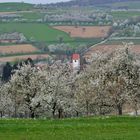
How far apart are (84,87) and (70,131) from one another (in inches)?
1597

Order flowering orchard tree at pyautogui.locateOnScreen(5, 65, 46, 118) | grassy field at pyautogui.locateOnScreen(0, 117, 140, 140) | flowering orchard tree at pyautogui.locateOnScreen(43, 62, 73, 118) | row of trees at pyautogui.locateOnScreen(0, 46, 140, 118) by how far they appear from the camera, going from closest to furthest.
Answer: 1. grassy field at pyautogui.locateOnScreen(0, 117, 140, 140)
2. row of trees at pyautogui.locateOnScreen(0, 46, 140, 118)
3. flowering orchard tree at pyautogui.locateOnScreen(5, 65, 46, 118)
4. flowering orchard tree at pyautogui.locateOnScreen(43, 62, 73, 118)

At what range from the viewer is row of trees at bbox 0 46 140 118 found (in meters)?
61.1

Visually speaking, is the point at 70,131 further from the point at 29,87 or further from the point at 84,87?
the point at 84,87

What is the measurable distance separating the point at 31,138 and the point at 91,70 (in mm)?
38337

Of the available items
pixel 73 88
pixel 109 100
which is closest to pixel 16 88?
pixel 73 88

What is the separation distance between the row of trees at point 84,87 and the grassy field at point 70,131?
79.2 feet

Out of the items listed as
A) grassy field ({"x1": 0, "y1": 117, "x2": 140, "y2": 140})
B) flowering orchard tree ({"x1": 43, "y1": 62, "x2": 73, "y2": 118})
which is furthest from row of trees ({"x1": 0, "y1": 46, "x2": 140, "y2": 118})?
grassy field ({"x1": 0, "y1": 117, "x2": 140, "y2": 140})

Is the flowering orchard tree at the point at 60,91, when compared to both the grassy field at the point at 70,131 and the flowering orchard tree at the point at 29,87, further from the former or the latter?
the grassy field at the point at 70,131

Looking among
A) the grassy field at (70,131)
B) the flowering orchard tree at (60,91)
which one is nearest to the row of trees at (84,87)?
the flowering orchard tree at (60,91)

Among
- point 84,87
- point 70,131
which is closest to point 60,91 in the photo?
point 84,87

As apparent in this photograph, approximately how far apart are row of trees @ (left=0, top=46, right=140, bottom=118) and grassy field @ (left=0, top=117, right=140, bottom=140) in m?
24.1

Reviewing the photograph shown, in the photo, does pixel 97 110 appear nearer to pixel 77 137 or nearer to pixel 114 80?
pixel 114 80

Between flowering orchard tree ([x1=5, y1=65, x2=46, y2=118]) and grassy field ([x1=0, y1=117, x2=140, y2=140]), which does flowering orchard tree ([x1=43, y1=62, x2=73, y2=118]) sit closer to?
flowering orchard tree ([x1=5, y1=65, x2=46, y2=118])

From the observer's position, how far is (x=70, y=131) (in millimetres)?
31125
